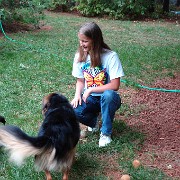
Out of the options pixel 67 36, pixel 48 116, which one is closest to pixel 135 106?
pixel 48 116

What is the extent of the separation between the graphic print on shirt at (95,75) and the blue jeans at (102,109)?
0.54 feet

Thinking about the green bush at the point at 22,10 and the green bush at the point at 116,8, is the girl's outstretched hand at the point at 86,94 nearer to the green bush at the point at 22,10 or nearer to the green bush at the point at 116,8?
the green bush at the point at 22,10

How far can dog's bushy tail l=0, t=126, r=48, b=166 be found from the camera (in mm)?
2607

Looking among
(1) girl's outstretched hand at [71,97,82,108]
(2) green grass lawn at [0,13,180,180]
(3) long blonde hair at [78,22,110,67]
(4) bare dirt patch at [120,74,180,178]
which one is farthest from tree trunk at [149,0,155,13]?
(1) girl's outstretched hand at [71,97,82,108]

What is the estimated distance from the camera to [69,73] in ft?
22.1

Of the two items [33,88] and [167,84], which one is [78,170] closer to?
[33,88]

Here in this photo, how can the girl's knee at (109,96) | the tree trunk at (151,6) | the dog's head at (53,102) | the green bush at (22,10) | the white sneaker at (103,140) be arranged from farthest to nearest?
1. the tree trunk at (151,6)
2. the green bush at (22,10)
3. the white sneaker at (103,140)
4. the girl's knee at (109,96)
5. the dog's head at (53,102)

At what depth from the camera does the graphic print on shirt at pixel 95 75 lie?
387 centimetres

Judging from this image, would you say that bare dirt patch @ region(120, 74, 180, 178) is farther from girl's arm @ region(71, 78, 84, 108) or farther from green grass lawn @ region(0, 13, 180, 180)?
girl's arm @ region(71, 78, 84, 108)

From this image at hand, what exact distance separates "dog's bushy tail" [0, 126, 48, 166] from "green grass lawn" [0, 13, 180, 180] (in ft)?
2.21

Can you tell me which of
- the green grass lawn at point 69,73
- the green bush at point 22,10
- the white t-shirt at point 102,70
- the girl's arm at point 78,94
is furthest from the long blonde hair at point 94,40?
the green bush at point 22,10

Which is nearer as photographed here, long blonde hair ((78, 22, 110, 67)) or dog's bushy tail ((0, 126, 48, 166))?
dog's bushy tail ((0, 126, 48, 166))

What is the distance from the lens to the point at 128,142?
13.0ft

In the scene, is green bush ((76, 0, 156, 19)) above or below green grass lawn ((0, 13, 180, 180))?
above
